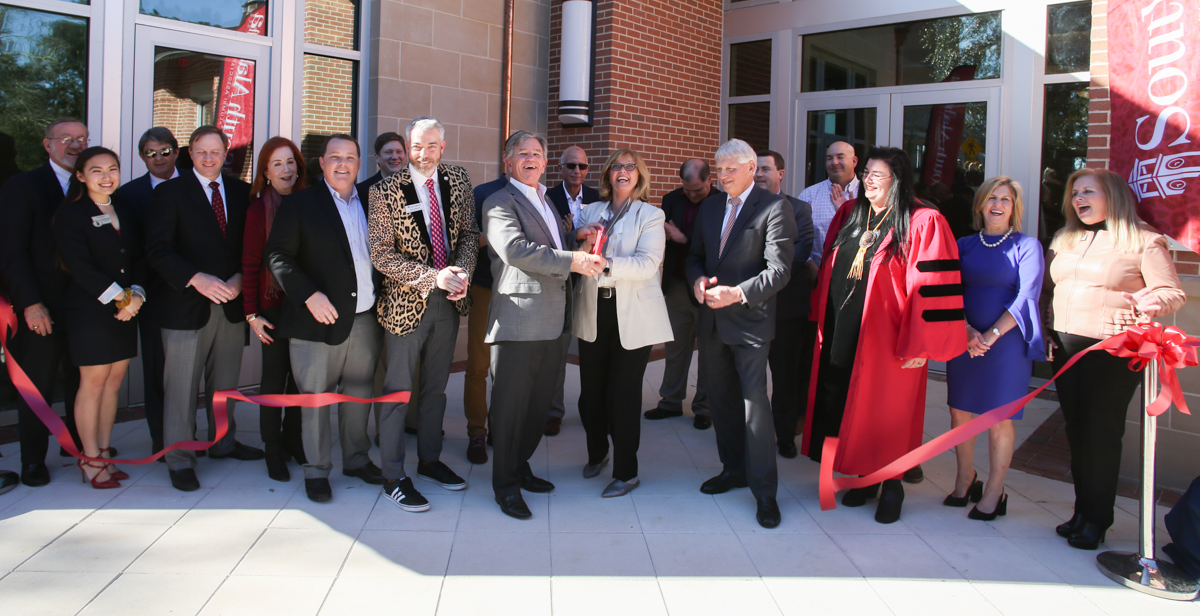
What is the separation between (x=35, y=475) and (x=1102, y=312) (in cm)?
518

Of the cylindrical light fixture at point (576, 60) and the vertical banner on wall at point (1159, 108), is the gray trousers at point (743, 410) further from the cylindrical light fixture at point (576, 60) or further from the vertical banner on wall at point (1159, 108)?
the cylindrical light fixture at point (576, 60)

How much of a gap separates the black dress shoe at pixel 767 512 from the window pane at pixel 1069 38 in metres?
5.05

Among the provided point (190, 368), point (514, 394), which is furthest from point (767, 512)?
point (190, 368)

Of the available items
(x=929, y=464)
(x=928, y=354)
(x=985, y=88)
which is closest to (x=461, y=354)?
(x=929, y=464)

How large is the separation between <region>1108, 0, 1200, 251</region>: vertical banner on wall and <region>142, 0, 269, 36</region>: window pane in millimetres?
5661

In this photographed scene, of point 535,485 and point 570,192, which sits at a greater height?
point 570,192

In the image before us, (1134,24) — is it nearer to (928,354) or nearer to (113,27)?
(928,354)

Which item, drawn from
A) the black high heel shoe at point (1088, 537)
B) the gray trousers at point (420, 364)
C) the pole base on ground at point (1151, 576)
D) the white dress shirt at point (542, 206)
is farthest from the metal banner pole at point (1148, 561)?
the gray trousers at point (420, 364)

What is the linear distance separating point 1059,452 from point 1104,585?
6.84 ft

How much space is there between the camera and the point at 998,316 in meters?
3.78

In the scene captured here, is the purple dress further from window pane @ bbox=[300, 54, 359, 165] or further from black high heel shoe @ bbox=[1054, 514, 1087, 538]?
window pane @ bbox=[300, 54, 359, 165]

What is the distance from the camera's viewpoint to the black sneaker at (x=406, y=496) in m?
3.76

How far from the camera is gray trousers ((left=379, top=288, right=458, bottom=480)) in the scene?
3889mm

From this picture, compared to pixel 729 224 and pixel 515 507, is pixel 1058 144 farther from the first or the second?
pixel 515 507
